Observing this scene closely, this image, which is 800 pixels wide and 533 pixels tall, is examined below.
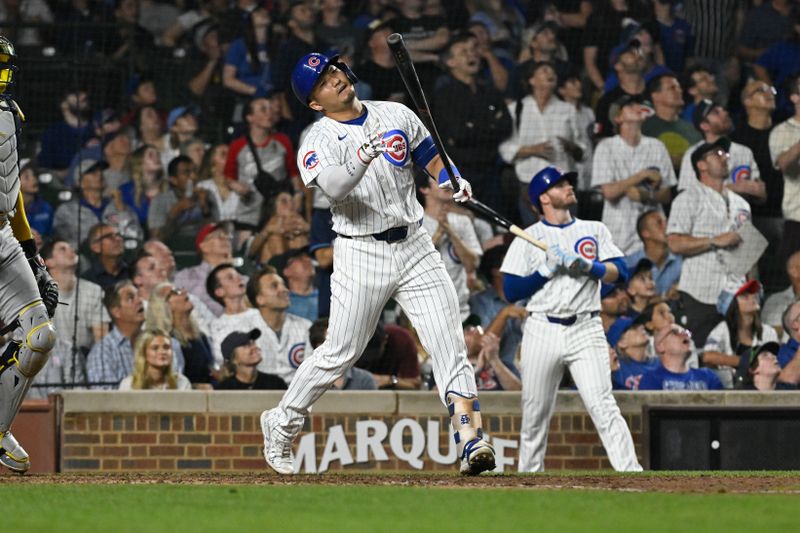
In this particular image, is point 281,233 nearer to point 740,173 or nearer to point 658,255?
point 658,255

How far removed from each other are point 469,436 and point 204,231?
18.6ft

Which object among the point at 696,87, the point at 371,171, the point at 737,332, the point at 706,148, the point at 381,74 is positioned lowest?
the point at 737,332

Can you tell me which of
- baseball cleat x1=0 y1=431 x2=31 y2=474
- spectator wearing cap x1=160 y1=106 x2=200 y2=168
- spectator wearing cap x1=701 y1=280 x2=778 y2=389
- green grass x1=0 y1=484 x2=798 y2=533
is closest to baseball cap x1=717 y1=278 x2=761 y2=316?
spectator wearing cap x1=701 y1=280 x2=778 y2=389

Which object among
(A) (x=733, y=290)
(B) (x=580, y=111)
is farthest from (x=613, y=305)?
(B) (x=580, y=111)

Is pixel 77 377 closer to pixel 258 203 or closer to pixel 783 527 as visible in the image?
pixel 258 203

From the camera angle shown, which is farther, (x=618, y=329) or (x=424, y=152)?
(x=618, y=329)

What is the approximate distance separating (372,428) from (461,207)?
88.1 inches

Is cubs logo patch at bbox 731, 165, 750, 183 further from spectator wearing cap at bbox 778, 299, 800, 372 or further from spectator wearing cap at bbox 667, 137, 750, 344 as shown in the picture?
spectator wearing cap at bbox 778, 299, 800, 372

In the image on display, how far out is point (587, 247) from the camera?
29.2ft

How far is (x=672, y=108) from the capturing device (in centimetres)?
1196

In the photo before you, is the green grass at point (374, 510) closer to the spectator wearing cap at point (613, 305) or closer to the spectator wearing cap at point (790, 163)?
the spectator wearing cap at point (613, 305)

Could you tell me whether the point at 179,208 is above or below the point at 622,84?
below

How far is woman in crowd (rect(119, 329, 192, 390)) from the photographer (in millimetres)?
10344

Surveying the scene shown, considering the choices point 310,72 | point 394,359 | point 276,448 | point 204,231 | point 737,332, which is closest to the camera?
point 310,72
